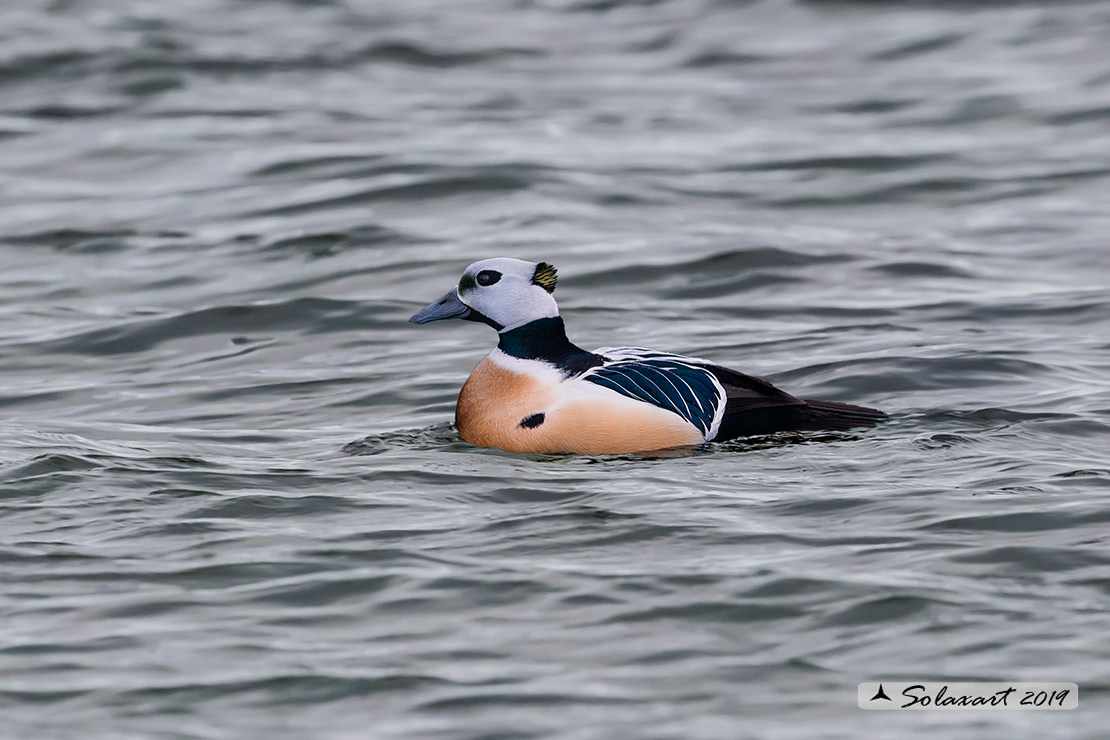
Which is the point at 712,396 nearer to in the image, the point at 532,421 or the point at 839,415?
the point at 839,415

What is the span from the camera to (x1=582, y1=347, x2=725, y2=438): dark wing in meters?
8.50

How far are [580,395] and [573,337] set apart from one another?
387 centimetres

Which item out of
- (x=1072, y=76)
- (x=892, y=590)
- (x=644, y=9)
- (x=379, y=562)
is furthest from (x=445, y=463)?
(x=644, y=9)

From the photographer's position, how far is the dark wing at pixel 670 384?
850 centimetres

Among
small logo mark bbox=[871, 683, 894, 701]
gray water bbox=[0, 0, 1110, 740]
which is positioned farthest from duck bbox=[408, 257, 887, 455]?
small logo mark bbox=[871, 683, 894, 701]

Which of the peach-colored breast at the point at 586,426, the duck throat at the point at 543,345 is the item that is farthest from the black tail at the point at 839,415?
the duck throat at the point at 543,345

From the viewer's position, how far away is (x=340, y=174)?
55.9 ft

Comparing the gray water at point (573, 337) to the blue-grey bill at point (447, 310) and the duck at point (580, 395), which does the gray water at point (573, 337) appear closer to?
the duck at point (580, 395)

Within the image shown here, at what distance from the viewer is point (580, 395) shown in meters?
8.50

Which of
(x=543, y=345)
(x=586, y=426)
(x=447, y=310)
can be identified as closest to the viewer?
(x=586, y=426)

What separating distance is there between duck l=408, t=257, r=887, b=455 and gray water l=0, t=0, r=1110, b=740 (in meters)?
0.16

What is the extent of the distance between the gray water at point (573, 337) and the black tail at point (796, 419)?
0.10 m

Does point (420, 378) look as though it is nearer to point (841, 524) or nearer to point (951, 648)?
point (841, 524)

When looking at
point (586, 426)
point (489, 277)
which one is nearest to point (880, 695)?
Result: point (586, 426)
